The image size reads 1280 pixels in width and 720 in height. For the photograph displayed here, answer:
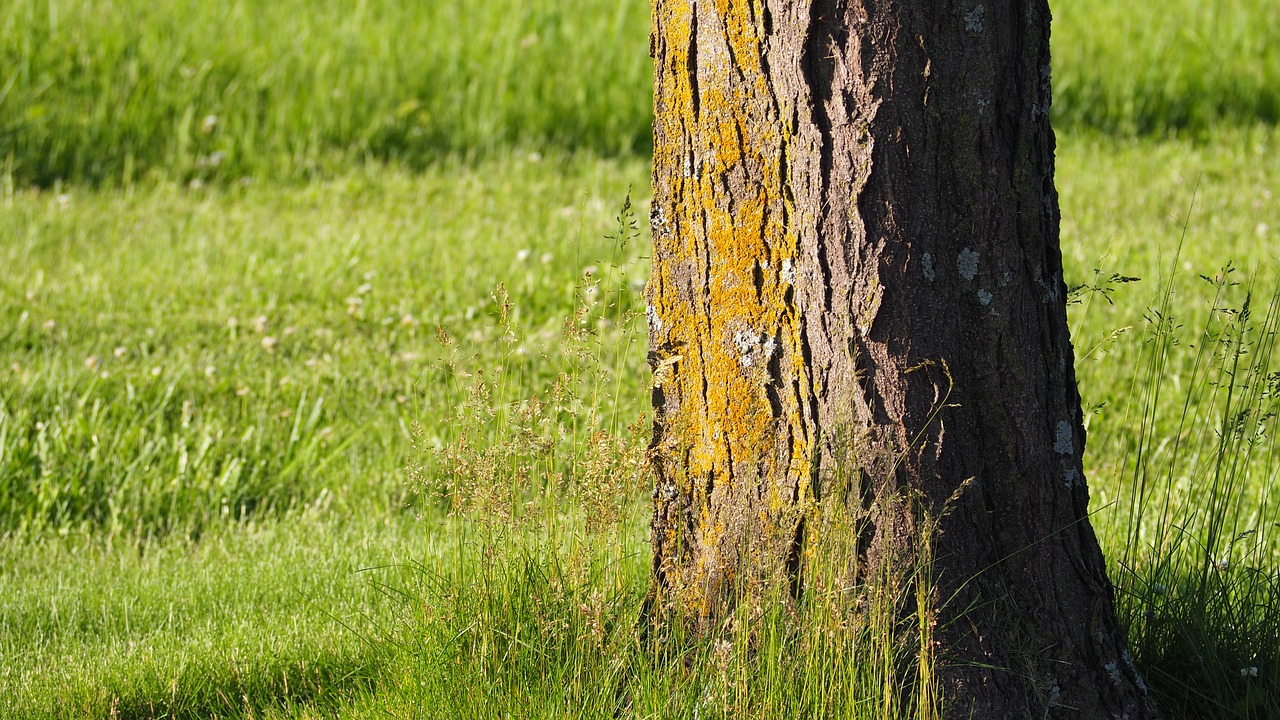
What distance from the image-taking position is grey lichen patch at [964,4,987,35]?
7.55 feet

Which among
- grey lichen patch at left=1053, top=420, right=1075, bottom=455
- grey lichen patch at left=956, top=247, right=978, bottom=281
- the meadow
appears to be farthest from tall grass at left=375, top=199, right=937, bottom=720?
grey lichen patch at left=956, top=247, right=978, bottom=281

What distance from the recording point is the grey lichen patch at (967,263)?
2.35m

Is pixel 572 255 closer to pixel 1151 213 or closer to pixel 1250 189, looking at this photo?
pixel 1151 213

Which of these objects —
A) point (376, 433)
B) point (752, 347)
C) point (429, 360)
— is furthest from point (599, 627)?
point (429, 360)

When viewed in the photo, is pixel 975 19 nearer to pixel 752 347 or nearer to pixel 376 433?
pixel 752 347

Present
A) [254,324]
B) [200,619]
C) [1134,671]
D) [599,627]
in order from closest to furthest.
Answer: [599,627]
[1134,671]
[200,619]
[254,324]

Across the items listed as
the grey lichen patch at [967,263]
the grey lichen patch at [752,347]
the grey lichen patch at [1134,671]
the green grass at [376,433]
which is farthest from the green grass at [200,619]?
the grey lichen patch at [1134,671]

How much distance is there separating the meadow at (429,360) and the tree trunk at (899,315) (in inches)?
7.1

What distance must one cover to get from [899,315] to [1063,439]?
429 mm

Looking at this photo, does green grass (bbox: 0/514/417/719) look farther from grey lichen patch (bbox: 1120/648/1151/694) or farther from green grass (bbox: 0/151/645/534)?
grey lichen patch (bbox: 1120/648/1151/694)

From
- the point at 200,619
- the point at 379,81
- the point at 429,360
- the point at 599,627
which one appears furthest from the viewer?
the point at 379,81

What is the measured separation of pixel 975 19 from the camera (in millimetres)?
2305

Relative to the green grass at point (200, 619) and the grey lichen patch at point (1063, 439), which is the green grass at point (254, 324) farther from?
the grey lichen patch at point (1063, 439)

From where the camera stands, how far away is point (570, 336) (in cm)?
250
